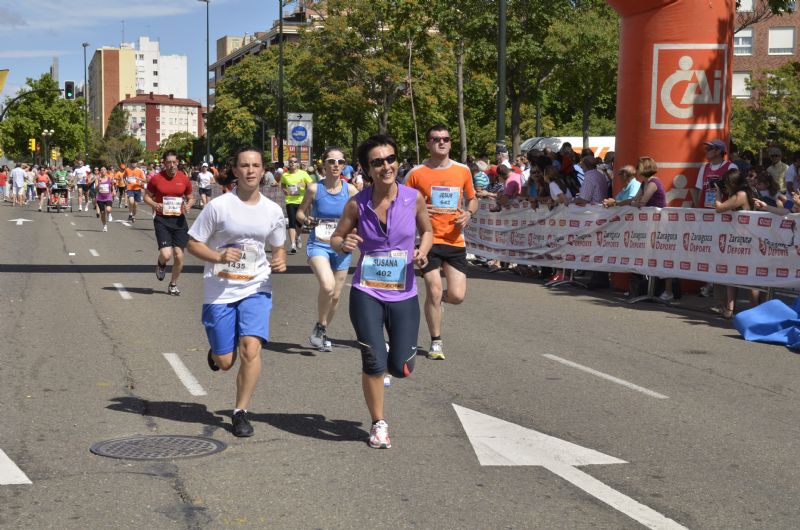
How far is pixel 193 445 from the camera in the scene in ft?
21.8

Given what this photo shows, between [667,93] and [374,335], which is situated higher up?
[667,93]

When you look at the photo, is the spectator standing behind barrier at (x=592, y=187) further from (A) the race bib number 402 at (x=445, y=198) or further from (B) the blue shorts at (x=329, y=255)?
(A) the race bib number 402 at (x=445, y=198)

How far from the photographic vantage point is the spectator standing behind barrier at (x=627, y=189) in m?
16.0

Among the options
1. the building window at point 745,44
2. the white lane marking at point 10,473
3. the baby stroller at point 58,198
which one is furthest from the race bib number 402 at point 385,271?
the building window at point 745,44

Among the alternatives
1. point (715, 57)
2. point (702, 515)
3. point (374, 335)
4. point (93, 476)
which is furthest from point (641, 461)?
point (715, 57)

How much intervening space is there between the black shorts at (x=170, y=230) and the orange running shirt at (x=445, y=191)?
564cm

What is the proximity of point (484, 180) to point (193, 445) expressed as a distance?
1396cm

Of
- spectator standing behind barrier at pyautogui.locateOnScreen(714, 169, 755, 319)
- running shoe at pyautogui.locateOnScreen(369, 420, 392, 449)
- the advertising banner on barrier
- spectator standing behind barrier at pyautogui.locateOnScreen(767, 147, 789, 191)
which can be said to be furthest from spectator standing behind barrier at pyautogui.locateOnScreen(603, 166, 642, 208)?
running shoe at pyautogui.locateOnScreen(369, 420, 392, 449)

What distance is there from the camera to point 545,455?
6.52 m

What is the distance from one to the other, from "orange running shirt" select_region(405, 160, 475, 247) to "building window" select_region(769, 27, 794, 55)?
64.8m

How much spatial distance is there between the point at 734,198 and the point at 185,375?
7382mm

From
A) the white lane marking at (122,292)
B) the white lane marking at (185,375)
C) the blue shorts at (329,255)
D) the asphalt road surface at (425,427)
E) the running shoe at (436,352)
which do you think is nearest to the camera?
the asphalt road surface at (425,427)

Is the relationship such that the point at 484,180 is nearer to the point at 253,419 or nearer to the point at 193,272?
the point at 193,272

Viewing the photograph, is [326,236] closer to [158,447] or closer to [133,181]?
[158,447]
